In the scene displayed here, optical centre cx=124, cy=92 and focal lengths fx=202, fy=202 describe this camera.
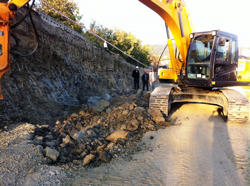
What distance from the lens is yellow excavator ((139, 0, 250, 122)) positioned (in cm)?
609

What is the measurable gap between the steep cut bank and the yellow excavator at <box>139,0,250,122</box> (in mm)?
3504

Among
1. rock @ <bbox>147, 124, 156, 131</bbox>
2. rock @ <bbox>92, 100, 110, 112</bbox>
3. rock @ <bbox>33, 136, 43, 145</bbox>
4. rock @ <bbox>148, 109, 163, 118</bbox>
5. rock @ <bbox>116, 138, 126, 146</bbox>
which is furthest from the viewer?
rock @ <bbox>92, 100, 110, 112</bbox>

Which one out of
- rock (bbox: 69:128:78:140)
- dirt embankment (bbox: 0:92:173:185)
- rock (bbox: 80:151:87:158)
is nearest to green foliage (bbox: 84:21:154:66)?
dirt embankment (bbox: 0:92:173:185)

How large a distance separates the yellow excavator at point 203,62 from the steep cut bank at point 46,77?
3.50m

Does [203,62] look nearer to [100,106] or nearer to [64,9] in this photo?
[100,106]

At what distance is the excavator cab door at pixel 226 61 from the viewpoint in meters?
6.29

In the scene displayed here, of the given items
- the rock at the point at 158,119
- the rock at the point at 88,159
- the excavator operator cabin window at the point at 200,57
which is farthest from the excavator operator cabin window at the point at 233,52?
the rock at the point at 88,159

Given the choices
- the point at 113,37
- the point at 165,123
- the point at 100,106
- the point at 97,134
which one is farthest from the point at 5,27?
the point at 113,37

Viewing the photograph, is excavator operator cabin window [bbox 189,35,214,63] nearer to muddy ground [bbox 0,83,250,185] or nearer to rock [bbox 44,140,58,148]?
muddy ground [bbox 0,83,250,185]

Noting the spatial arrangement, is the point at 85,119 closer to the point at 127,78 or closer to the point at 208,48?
the point at 208,48

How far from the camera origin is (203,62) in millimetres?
6414

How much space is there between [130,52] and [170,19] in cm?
1805

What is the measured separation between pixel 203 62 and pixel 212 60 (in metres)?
0.29

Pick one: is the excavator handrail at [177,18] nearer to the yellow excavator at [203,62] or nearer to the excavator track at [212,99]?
the yellow excavator at [203,62]
